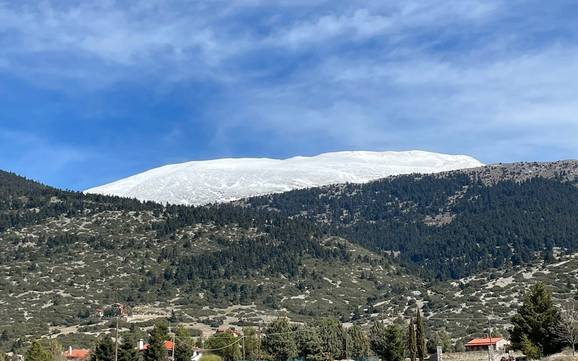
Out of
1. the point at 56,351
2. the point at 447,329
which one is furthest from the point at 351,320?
the point at 56,351

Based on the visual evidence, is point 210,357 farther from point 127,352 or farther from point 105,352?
point 105,352

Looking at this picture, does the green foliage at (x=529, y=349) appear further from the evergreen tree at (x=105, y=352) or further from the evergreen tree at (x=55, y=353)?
the evergreen tree at (x=55, y=353)

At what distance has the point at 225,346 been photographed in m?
121

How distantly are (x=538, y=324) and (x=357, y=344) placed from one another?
39.4 meters

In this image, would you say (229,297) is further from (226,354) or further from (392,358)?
(392,358)

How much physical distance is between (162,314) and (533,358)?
10335 centimetres

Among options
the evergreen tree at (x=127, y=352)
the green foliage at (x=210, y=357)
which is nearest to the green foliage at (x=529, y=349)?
the green foliage at (x=210, y=357)

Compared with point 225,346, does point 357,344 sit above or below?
below

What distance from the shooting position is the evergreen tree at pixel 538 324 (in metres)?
90.7

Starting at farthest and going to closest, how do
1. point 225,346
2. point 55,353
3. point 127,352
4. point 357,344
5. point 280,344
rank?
point 357,344 < point 225,346 < point 280,344 < point 55,353 < point 127,352

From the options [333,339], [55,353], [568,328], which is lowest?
[333,339]

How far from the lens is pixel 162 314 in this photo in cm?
17550

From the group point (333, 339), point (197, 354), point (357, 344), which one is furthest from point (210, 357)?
point (357, 344)

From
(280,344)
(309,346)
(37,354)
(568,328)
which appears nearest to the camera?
(568,328)
